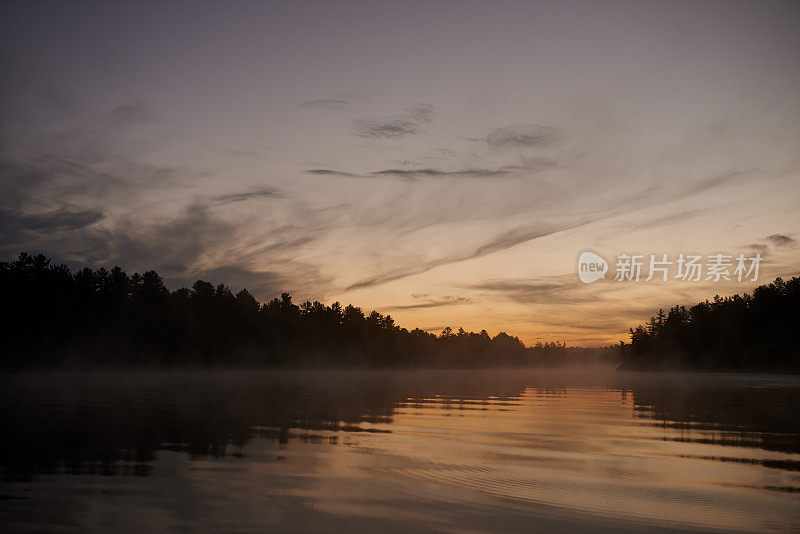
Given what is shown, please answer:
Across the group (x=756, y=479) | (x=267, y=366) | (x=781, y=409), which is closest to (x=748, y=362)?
(x=267, y=366)

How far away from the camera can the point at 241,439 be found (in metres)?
15.2

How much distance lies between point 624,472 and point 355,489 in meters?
5.28

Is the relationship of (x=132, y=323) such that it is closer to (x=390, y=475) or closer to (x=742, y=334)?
(x=390, y=475)

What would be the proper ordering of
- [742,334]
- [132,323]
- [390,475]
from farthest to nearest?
[742,334] → [132,323] → [390,475]

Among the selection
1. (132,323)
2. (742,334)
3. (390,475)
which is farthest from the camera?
(742,334)

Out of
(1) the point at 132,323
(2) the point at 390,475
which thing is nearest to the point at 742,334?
(1) the point at 132,323

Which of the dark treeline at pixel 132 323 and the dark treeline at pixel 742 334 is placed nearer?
the dark treeline at pixel 132 323

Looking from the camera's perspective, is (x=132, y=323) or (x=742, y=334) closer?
(x=132, y=323)

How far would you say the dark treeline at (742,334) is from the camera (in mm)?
123938

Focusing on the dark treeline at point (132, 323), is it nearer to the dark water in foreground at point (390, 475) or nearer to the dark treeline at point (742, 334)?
the dark water in foreground at point (390, 475)

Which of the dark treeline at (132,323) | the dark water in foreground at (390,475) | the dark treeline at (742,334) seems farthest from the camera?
the dark treeline at (742,334)

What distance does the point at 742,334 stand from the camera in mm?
138500

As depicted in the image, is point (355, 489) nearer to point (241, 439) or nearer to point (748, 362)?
point (241, 439)

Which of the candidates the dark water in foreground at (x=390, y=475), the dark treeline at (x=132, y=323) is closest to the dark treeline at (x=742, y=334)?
the dark treeline at (x=132, y=323)
